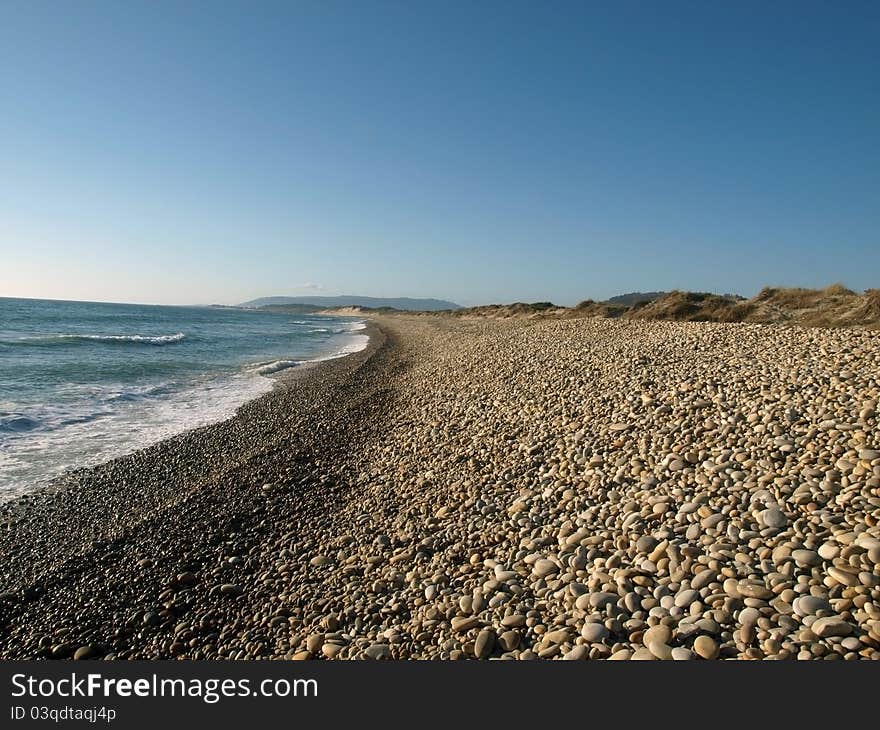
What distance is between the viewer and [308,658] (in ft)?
13.5

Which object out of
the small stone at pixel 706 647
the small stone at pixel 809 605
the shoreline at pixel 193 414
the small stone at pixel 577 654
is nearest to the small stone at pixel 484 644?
the small stone at pixel 577 654

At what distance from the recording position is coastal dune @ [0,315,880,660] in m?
3.80

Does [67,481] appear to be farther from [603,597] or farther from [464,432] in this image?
[603,597]

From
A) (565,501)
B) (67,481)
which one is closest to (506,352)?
(565,501)

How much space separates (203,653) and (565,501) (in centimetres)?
421

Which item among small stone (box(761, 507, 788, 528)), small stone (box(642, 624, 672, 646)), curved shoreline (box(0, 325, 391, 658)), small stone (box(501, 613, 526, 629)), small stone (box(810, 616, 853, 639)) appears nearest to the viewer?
small stone (box(810, 616, 853, 639))

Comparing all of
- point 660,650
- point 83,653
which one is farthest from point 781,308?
point 83,653

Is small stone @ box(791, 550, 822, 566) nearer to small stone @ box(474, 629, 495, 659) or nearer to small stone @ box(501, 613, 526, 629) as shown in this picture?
small stone @ box(501, 613, 526, 629)

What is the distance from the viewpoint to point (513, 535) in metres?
5.50

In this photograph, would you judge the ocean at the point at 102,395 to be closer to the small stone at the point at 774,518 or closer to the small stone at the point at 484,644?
the small stone at the point at 484,644

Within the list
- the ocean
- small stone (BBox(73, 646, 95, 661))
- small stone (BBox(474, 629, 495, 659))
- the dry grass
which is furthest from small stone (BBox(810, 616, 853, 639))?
the dry grass

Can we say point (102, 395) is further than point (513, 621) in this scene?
Yes

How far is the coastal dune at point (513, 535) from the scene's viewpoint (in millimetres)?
3801

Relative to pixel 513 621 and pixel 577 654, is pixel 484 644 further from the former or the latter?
pixel 577 654
